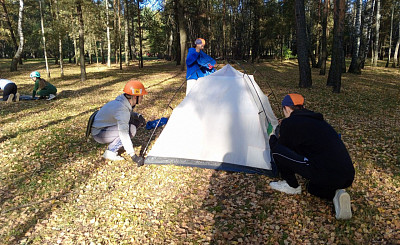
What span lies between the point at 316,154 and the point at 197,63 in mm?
3835

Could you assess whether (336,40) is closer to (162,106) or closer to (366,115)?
(366,115)

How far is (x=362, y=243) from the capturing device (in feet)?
9.79

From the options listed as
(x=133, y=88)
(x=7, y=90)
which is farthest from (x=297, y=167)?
(x=7, y=90)

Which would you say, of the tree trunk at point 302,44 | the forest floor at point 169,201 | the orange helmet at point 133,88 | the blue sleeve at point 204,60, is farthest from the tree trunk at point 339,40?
the orange helmet at point 133,88

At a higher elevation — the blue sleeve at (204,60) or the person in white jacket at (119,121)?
the blue sleeve at (204,60)

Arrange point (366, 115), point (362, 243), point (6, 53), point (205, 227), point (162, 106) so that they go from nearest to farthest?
1. point (362, 243)
2. point (205, 227)
3. point (366, 115)
4. point (162, 106)
5. point (6, 53)

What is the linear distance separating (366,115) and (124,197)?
7450 mm

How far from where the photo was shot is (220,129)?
4.86 metres

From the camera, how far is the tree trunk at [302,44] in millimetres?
11273

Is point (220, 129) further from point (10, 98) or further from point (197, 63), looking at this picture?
point (10, 98)

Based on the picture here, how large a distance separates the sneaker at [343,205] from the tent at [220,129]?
1396 millimetres

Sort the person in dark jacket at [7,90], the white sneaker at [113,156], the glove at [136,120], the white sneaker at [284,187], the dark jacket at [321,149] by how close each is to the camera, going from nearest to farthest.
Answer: the dark jacket at [321,149], the white sneaker at [284,187], the white sneaker at [113,156], the glove at [136,120], the person in dark jacket at [7,90]

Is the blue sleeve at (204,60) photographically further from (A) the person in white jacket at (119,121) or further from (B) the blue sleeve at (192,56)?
(A) the person in white jacket at (119,121)

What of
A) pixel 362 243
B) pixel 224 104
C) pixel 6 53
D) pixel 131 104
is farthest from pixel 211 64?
pixel 6 53
